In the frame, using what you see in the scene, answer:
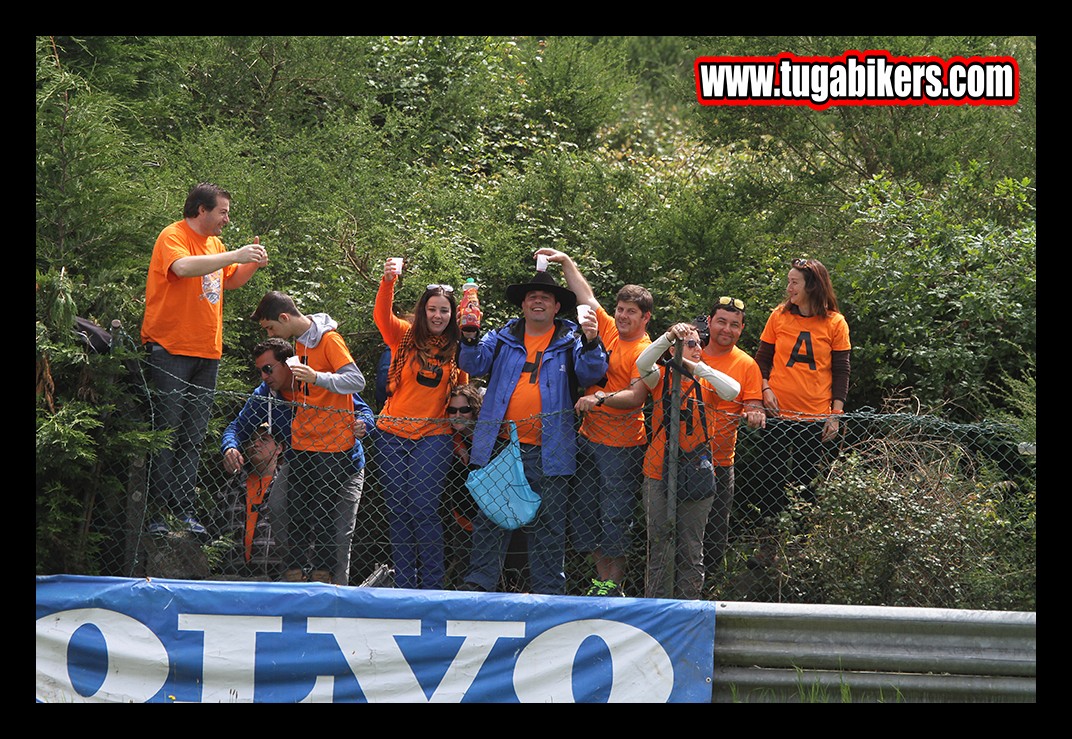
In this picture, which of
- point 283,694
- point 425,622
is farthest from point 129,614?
point 425,622

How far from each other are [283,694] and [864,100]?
25.8 ft

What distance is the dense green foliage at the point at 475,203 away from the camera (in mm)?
6477

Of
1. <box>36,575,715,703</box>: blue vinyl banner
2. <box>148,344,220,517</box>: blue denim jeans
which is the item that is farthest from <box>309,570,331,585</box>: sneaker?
<box>36,575,715,703</box>: blue vinyl banner

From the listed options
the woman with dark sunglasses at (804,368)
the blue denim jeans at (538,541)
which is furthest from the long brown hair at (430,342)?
the woman with dark sunglasses at (804,368)

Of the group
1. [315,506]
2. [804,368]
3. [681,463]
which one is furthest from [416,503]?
[804,368]

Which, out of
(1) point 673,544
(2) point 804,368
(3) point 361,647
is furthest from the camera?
(2) point 804,368

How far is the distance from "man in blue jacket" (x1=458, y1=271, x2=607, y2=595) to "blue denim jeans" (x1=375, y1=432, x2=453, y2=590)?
271 mm

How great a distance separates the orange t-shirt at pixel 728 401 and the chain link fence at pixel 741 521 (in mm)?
198

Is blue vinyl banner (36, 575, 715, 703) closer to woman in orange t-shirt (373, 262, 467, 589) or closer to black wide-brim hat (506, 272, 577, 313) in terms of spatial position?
woman in orange t-shirt (373, 262, 467, 589)

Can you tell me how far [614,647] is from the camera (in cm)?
557

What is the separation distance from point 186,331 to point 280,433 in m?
0.79

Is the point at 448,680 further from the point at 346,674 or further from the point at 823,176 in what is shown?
the point at 823,176

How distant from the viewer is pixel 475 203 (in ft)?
A: 34.3

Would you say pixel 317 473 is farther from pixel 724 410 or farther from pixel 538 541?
pixel 724 410
